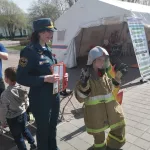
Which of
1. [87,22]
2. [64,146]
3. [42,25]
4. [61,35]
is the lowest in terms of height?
[64,146]

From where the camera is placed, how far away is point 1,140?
12.1 feet

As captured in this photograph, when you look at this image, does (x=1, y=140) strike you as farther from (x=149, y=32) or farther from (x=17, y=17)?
(x=17, y=17)

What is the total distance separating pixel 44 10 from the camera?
37.8 m

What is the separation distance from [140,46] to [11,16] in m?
53.3

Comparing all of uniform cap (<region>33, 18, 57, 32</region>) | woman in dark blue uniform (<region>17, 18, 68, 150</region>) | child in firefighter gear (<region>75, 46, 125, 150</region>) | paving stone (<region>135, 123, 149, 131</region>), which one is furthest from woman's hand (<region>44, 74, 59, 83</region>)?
paving stone (<region>135, 123, 149, 131</region>)

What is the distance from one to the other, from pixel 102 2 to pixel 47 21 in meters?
7.12

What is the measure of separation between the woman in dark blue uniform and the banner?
195 inches

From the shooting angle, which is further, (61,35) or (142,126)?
(61,35)

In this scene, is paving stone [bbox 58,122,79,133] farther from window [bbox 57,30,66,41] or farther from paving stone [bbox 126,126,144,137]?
window [bbox 57,30,66,41]

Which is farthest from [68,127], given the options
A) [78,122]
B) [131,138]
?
[131,138]

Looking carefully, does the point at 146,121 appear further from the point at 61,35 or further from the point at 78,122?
the point at 61,35

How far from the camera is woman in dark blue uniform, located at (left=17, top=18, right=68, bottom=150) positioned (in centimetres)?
225

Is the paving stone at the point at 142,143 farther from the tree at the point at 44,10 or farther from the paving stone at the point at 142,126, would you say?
the tree at the point at 44,10

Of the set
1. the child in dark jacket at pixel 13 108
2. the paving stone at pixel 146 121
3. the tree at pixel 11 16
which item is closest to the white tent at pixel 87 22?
the paving stone at pixel 146 121
